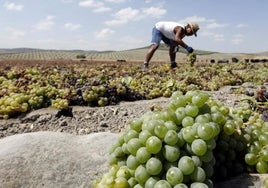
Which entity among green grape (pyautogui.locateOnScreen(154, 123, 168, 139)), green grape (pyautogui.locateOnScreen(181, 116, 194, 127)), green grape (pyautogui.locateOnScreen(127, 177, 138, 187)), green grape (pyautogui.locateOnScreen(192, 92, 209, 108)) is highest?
green grape (pyautogui.locateOnScreen(192, 92, 209, 108))

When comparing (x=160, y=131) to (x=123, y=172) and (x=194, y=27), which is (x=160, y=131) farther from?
(x=194, y=27)

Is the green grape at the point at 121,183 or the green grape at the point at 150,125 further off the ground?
the green grape at the point at 150,125

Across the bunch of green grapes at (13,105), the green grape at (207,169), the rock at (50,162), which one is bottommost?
the bunch of green grapes at (13,105)

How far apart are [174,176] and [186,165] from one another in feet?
0.25

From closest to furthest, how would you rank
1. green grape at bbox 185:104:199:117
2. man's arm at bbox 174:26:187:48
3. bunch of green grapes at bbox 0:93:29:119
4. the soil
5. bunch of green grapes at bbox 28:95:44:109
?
green grape at bbox 185:104:199:117 → the soil → bunch of green grapes at bbox 0:93:29:119 → bunch of green grapes at bbox 28:95:44:109 → man's arm at bbox 174:26:187:48

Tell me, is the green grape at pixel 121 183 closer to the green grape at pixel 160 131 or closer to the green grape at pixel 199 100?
the green grape at pixel 160 131

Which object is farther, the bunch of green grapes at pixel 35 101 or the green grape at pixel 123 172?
the bunch of green grapes at pixel 35 101

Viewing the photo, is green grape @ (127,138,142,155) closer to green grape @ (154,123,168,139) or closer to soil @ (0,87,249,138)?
green grape @ (154,123,168,139)

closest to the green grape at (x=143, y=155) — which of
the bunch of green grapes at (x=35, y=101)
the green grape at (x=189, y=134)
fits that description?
the green grape at (x=189, y=134)

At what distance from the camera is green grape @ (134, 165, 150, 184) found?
192 cm

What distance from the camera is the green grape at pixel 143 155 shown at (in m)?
1.93

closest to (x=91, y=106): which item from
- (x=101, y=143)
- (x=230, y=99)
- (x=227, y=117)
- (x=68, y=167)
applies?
(x=230, y=99)

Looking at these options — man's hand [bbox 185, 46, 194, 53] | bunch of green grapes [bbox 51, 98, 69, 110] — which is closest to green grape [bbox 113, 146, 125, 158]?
bunch of green grapes [bbox 51, 98, 69, 110]

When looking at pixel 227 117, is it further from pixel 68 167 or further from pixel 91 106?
pixel 91 106
